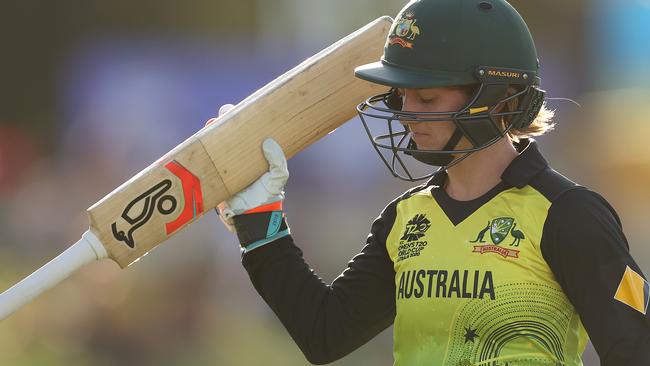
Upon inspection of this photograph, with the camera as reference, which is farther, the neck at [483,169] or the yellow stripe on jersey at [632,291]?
the neck at [483,169]

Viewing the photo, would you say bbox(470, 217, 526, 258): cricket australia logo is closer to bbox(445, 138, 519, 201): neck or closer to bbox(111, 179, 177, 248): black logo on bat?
bbox(445, 138, 519, 201): neck

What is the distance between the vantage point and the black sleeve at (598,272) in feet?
6.76

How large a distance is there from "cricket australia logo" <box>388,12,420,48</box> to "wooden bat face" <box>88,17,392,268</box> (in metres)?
0.30

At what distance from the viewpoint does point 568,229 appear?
2.12m

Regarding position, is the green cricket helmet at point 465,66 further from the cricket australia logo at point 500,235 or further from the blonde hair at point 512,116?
the cricket australia logo at point 500,235

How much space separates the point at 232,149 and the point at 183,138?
171 inches

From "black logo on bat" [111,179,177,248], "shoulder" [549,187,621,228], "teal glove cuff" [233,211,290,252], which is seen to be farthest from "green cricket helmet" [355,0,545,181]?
"black logo on bat" [111,179,177,248]

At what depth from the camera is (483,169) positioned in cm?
237

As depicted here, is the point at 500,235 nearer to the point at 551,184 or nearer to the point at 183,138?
the point at 551,184

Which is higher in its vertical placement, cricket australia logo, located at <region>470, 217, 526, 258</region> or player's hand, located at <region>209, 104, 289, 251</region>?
player's hand, located at <region>209, 104, 289, 251</region>

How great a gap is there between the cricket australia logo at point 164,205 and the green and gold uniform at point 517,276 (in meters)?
0.49

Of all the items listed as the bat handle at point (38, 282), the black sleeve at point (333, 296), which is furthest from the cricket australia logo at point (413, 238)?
the bat handle at point (38, 282)

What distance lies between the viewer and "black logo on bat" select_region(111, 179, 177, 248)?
98.0 inches

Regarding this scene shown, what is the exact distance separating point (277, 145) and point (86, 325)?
12.0ft
